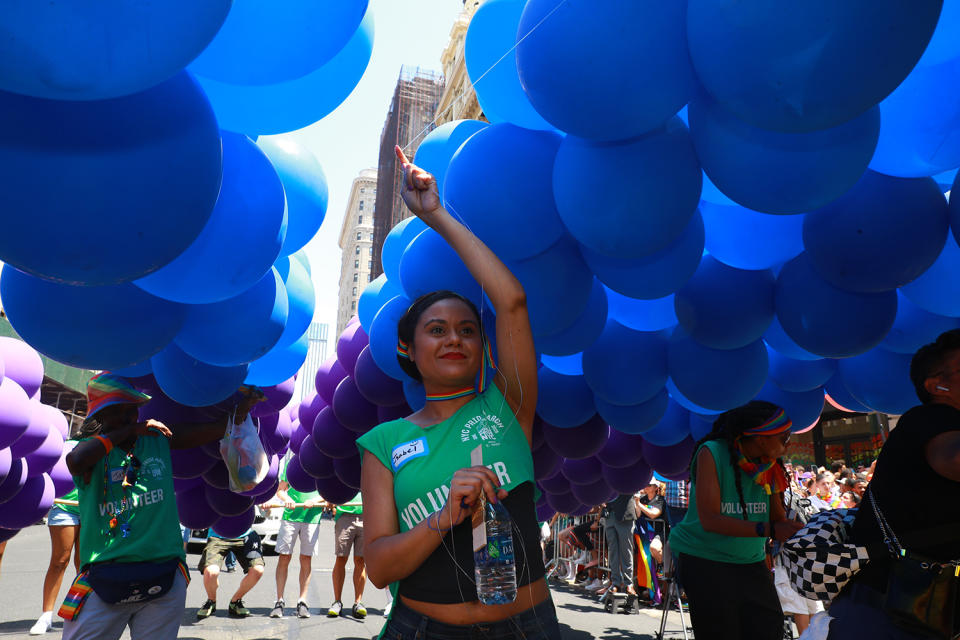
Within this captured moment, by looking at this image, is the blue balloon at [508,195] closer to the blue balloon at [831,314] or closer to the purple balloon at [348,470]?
the blue balloon at [831,314]

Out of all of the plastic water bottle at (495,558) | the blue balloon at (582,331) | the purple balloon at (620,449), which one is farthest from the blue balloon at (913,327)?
the plastic water bottle at (495,558)

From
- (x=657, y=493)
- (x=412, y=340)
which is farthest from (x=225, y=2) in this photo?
(x=657, y=493)

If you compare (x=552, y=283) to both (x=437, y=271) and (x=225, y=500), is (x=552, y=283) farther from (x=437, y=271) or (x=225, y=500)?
(x=225, y=500)

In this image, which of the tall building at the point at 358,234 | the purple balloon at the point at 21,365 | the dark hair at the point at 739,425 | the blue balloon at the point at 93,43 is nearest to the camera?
the blue balloon at the point at 93,43

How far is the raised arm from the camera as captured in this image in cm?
180

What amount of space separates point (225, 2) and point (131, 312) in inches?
43.4

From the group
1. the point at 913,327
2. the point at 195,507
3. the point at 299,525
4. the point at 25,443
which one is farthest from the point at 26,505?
the point at 913,327

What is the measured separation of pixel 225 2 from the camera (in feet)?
4.16

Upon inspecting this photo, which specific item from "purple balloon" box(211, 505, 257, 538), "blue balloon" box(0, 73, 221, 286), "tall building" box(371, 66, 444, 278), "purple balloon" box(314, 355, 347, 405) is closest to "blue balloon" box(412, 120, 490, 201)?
"blue balloon" box(0, 73, 221, 286)

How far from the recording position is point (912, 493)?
6.47ft

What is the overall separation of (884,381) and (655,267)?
1611 millimetres

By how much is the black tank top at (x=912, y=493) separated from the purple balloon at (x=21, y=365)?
4205mm

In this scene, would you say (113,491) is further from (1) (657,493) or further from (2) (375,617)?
(1) (657,493)

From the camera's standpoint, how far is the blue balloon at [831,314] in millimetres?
2449
